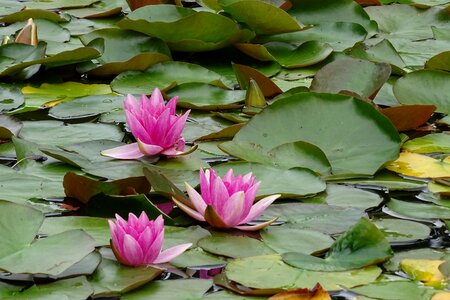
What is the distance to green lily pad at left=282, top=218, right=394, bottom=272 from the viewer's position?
1520mm

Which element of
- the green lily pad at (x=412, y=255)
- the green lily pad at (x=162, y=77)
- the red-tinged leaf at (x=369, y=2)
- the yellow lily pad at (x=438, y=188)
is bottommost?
the red-tinged leaf at (x=369, y=2)

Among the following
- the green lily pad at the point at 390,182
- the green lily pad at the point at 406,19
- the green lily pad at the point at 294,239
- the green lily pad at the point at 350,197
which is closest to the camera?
the green lily pad at the point at 294,239

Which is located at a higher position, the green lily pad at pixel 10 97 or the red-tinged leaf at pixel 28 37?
the red-tinged leaf at pixel 28 37

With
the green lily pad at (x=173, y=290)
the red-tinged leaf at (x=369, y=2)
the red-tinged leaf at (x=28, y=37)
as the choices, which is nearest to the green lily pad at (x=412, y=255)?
the green lily pad at (x=173, y=290)

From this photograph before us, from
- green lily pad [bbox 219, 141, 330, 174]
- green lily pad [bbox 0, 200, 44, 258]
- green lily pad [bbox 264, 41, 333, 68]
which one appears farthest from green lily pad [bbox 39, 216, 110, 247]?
green lily pad [bbox 264, 41, 333, 68]

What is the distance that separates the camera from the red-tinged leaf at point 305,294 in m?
1.39

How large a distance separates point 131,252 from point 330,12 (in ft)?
6.26

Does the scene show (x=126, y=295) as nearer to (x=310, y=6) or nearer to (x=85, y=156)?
(x=85, y=156)

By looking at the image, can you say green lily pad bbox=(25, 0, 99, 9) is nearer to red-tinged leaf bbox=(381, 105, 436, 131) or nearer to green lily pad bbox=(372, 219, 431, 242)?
red-tinged leaf bbox=(381, 105, 436, 131)

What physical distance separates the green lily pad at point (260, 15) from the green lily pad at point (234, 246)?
1.29 metres

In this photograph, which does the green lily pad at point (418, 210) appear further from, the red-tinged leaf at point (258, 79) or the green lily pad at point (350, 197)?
the red-tinged leaf at point (258, 79)

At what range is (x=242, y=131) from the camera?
2.10 metres

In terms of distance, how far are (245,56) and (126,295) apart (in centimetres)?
157

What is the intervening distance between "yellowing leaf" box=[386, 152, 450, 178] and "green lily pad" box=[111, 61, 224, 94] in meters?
0.66
